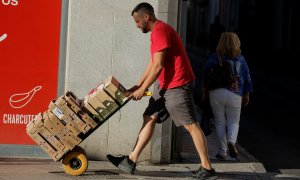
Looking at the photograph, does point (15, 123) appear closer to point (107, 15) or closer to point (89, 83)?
point (89, 83)

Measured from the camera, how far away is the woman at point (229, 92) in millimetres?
9938

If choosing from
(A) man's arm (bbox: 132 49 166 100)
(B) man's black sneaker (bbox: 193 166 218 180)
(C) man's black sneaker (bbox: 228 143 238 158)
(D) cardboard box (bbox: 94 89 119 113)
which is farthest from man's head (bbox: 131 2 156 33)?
(C) man's black sneaker (bbox: 228 143 238 158)

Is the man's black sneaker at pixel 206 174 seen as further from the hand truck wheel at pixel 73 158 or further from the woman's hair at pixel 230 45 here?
the woman's hair at pixel 230 45

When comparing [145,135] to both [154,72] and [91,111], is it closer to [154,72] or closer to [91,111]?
[91,111]

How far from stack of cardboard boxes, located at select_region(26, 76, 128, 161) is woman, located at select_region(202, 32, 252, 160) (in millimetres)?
2197

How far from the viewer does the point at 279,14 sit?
3488 cm

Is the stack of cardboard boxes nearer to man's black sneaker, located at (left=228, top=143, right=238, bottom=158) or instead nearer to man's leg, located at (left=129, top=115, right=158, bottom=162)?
man's leg, located at (left=129, top=115, right=158, bottom=162)

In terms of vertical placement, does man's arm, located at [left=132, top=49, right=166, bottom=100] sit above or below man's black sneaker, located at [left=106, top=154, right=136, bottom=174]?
above

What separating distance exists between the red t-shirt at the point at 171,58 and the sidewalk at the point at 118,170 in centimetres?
111

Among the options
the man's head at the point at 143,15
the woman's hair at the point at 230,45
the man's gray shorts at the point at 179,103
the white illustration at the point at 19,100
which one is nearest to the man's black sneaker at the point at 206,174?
the man's gray shorts at the point at 179,103

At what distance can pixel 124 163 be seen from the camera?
8406mm

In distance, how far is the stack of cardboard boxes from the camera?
8094mm

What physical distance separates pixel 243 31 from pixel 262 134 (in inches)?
1027

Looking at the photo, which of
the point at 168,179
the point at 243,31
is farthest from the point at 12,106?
the point at 243,31
